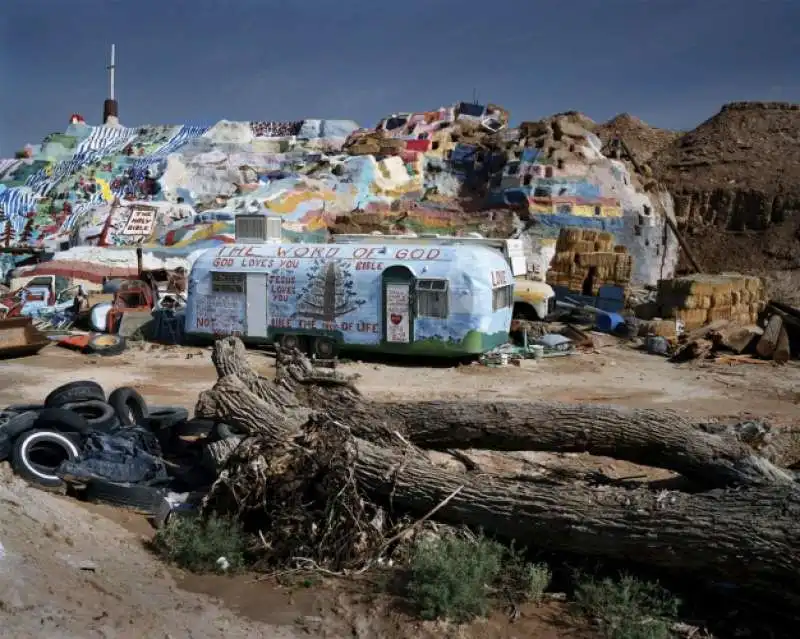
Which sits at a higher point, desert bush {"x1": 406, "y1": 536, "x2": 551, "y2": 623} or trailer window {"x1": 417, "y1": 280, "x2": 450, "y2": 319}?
trailer window {"x1": 417, "y1": 280, "x2": 450, "y2": 319}

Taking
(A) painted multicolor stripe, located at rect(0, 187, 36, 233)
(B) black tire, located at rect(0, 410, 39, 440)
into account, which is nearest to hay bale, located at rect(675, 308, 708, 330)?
(B) black tire, located at rect(0, 410, 39, 440)

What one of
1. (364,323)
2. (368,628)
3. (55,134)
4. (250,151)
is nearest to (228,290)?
(364,323)

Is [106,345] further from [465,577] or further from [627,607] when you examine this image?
[627,607]

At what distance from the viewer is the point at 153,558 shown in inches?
256

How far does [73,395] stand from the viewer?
9.62 meters

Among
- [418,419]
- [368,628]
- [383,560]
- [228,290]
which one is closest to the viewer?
[368,628]

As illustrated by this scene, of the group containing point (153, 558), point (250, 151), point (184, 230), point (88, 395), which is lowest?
point (153, 558)

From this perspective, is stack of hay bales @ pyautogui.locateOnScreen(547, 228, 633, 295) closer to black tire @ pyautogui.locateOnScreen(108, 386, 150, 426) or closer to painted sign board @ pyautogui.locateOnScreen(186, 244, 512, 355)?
painted sign board @ pyautogui.locateOnScreen(186, 244, 512, 355)

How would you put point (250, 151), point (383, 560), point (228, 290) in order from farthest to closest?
point (250, 151)
point (228, 290)
point (383, 560)

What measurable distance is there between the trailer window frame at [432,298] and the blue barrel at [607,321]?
19.8 ft

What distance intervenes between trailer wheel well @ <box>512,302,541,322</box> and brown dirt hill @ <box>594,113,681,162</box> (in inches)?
1315

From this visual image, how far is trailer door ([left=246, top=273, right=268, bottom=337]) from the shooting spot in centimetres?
1677

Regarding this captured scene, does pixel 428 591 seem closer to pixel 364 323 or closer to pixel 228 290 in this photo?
pixel 364 323

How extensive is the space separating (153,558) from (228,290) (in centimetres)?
1104
